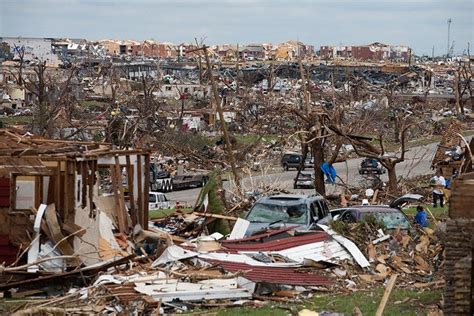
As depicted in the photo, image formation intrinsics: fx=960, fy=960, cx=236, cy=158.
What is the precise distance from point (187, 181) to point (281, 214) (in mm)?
25941

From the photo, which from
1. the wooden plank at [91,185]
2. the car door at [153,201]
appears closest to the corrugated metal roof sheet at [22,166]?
the wooden plank at [91,185]

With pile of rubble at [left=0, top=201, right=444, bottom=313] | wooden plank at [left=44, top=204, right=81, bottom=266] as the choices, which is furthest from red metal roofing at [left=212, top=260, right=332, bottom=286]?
wooden plank at [left=44, top=204, right=81, bottom=266]

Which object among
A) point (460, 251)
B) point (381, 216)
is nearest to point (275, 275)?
point (460, 251)

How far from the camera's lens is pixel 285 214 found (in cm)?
1980

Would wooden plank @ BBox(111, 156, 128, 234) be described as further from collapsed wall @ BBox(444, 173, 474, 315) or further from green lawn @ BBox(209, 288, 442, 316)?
collapsed wall @ BBox(444, 173, 474, 315)

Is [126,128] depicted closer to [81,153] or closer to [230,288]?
[81,153]

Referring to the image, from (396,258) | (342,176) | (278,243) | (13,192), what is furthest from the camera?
(342,176)

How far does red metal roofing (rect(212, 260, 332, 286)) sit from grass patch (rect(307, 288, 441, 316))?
675 mm

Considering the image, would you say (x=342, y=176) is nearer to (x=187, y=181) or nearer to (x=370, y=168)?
(x=370, y=168)

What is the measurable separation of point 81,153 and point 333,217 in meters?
6.14

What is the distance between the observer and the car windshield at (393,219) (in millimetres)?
19828

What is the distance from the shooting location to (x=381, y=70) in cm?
15475

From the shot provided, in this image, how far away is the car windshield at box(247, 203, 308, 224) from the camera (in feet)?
64.4

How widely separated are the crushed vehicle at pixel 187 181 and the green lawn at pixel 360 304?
3015 centimetres
